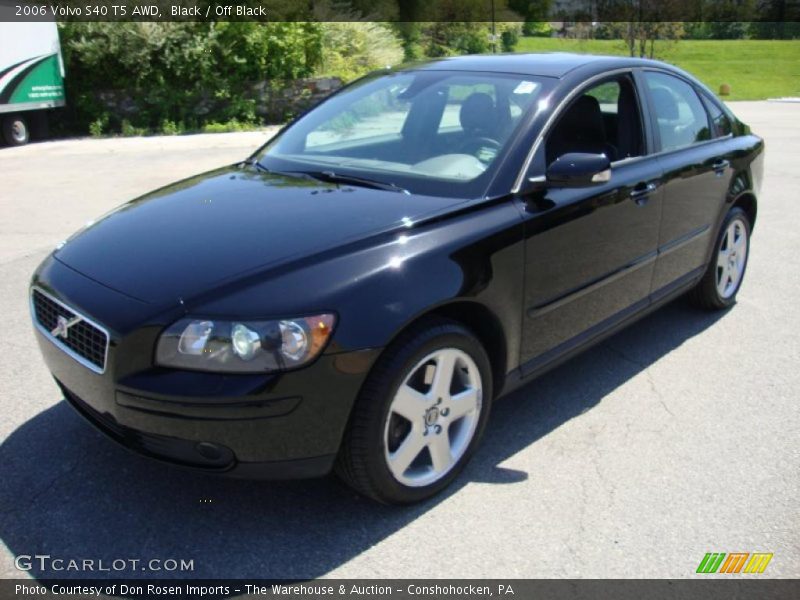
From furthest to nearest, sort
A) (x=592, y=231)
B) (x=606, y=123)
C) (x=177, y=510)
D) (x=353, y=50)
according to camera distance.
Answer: (x=353, y=50) < (x=606, y=123) < (x=592, y=231) < (x=177, y=510)

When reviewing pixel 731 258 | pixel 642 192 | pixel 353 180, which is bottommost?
pixel 731 258

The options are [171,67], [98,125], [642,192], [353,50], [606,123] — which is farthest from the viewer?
[353,50]

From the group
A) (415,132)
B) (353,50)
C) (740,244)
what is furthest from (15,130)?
(740,244)

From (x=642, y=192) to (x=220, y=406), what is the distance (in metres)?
2.44

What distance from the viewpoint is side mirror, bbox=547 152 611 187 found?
122 inches

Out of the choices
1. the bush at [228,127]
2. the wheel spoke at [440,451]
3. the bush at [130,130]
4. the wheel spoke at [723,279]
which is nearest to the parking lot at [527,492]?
the wheel spoke at [440,451]

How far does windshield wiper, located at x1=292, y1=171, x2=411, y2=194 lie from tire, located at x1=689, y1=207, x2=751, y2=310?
2.52m

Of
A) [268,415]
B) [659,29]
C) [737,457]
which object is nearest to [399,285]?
[268,415]

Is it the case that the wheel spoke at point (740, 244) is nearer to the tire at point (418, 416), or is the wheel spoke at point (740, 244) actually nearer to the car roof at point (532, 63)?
Result: the car roof at point (532, 63)

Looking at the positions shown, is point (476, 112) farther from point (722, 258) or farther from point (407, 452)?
point (722, 258)

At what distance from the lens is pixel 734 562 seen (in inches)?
102

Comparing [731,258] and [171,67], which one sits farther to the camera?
[171,67]

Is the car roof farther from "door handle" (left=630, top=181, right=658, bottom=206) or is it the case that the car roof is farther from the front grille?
the front grille

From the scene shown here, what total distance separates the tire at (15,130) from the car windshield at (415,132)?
43.9 ft
